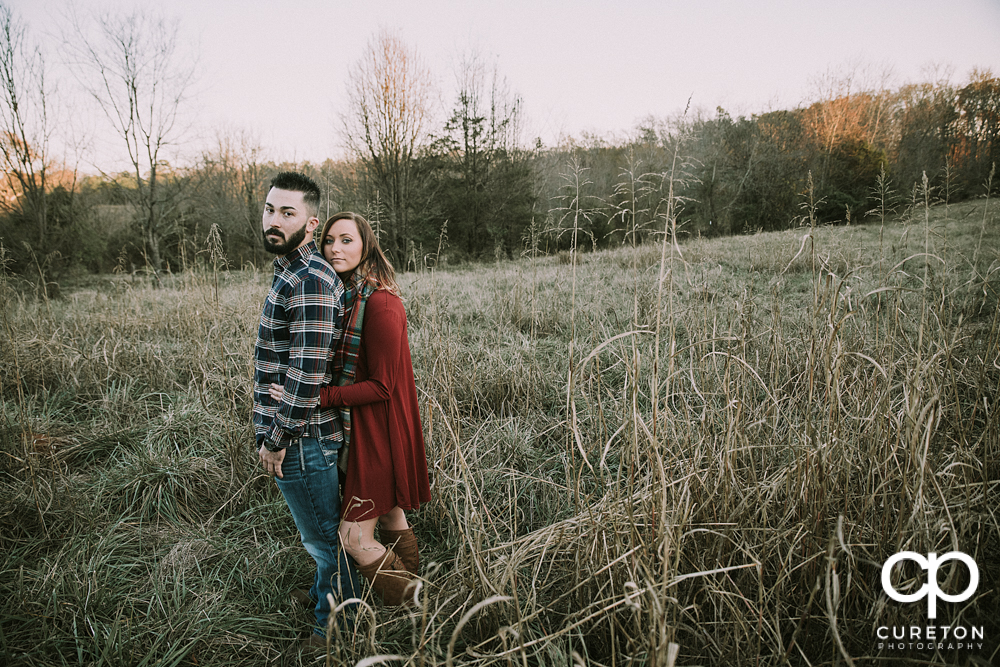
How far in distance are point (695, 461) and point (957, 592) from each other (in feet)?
2.51

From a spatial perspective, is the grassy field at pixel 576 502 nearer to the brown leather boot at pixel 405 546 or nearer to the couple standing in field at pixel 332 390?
the brown leather boot at pixel 405 546

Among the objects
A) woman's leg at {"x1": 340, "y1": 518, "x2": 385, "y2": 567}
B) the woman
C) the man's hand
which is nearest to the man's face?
the woman

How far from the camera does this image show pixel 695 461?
151 centimetres

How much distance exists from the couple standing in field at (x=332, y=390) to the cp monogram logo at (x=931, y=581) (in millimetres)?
1410

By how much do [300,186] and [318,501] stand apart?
3.90 feet

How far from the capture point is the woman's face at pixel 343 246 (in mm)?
1689

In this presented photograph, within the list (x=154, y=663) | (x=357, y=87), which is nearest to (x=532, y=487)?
(x=154, y=663)

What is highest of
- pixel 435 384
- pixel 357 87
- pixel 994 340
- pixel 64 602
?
pixel 357 87

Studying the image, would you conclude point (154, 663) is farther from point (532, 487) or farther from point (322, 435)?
point (532, 487)

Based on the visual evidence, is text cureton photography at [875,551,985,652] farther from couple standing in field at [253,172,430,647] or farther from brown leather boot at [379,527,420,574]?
brown leather boot at [379,527,420,574]

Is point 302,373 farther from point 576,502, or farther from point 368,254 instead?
point 576,502

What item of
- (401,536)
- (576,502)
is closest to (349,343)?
(401,536)

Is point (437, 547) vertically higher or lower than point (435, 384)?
lower

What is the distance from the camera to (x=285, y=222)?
1.57 meters
